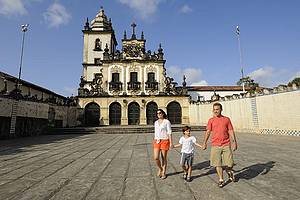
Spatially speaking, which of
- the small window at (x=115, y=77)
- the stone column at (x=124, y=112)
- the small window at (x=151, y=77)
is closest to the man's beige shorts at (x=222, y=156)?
the stone column at (x=124, y=112)

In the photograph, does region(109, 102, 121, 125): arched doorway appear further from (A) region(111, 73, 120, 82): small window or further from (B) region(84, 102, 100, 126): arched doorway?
(A) region(111, 73, 120, 82): small window

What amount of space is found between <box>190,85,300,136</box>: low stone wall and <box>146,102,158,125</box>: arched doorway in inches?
402

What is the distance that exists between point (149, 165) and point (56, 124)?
20.4 meters

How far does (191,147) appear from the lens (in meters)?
4.88

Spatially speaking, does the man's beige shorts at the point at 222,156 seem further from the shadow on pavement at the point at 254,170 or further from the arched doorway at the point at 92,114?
the arched doorway at the point at 92,114

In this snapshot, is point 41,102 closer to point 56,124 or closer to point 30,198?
point 56,124

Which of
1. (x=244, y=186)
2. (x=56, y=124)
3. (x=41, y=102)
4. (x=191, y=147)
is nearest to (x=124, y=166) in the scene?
(x=191, y=147)

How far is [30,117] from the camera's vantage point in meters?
18.0

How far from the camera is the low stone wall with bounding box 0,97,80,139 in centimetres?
1486

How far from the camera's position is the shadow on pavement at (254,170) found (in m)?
4.96

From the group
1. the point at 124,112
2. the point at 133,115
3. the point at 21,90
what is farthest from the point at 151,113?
the point at 21,90

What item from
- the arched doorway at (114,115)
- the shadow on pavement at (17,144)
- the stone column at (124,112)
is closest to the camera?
the shadow on pavement at (17,144)

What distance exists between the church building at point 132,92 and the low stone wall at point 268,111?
8.78 metres

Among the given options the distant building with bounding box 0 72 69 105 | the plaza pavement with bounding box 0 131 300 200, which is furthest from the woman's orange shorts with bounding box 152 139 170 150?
the distant building with bounding box 0 72 69 105
